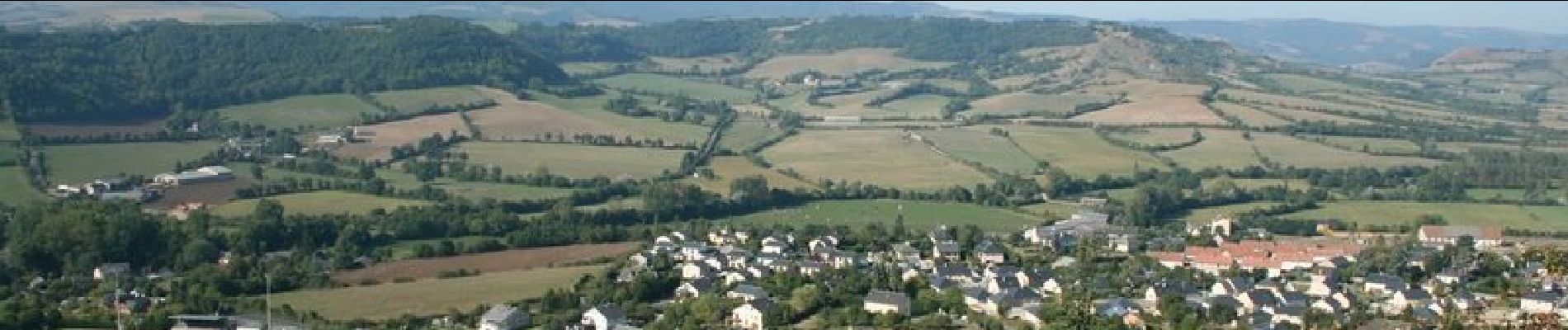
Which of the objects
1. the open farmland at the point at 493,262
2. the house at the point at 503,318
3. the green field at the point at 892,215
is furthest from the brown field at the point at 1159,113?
the house at the point at 503,318

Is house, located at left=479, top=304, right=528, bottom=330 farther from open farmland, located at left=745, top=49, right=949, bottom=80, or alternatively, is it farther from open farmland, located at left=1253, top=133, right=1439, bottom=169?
open farmland, located at left=745, top=49, right=949, bottom=80

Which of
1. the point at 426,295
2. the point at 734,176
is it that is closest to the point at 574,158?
the point at 734,176

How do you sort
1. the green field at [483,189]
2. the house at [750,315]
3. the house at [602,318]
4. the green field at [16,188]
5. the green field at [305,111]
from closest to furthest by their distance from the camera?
the house at [602,318], the house at [750,315], the green field at [16,188], the green field at [483,189], the green field at [305,111]

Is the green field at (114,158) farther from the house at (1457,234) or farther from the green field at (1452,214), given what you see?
the house at (1457,234)

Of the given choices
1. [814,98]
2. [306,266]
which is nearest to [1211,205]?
[306,266]

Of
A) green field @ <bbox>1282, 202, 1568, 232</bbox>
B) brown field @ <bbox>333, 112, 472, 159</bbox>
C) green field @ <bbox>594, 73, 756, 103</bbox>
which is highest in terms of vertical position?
green field @ <bbox>1282, 202, 1568, 232</bbox>

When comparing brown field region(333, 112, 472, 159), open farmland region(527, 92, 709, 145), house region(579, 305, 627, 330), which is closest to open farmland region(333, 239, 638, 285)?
house region(579, 305, 627, 330)
